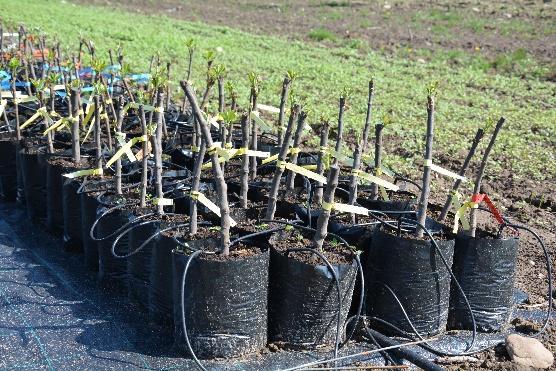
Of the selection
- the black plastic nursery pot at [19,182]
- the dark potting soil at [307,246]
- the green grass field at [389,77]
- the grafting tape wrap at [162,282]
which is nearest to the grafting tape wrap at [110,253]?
the grafting tape wrap at [162,282]

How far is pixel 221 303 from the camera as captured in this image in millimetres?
3018

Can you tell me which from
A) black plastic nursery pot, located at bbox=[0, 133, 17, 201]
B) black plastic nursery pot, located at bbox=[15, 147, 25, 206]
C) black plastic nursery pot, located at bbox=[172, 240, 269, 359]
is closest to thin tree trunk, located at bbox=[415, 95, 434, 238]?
black plastic nursery pot, located at bbox=[172, 240, 269, 359]

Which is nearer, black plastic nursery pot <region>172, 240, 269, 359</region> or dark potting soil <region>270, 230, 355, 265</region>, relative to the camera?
black plastic nursery pot <region>172, 240, 269, 359</region>

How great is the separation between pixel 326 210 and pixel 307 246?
26 centimetres

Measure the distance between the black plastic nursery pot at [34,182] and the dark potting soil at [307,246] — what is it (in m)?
1.99

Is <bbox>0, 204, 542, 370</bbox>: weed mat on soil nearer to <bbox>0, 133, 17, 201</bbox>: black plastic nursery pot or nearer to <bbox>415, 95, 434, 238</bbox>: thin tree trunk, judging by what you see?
<bbox>415, 95, 434, 238</bbox>: thin tree trunk

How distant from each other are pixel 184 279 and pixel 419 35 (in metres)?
12.7

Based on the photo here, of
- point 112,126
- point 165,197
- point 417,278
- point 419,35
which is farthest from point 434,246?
point 419,35

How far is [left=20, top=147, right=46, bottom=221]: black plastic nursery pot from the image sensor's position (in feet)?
15.2

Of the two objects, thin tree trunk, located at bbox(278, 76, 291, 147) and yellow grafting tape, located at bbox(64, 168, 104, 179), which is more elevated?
thin tree trunk, located at bbox(278, 76, 291, 147)

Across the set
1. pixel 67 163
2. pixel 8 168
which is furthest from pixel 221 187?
pixel 8 168

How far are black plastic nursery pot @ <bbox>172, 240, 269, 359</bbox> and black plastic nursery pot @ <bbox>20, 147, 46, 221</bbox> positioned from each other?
1.94 meters

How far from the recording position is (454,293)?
3508mm

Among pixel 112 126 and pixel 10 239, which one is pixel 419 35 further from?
pixel 10 239
